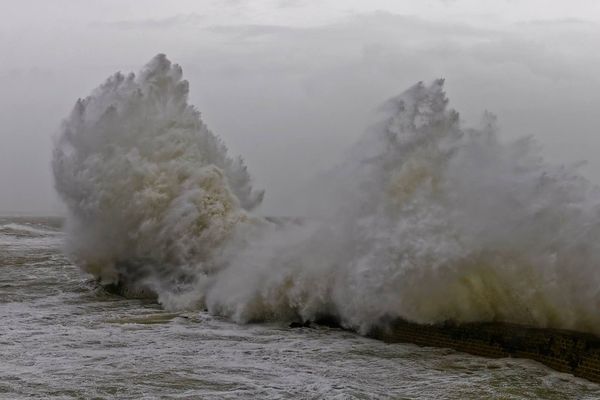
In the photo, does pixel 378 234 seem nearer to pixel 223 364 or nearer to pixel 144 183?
pixel 223 364

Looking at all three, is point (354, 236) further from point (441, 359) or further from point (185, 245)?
point (185, 245)

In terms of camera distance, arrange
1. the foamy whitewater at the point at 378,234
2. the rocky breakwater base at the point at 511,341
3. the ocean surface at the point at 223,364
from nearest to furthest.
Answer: the ocean surface at the point at 223,364 → the rocky breakwater base at the point at 511,341 → the foamy whitewater at the point at 378,234

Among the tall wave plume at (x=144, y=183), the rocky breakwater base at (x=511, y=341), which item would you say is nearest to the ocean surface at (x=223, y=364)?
the rocky breakwater base at (x=511, y=341)

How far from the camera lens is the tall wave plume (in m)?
14.4

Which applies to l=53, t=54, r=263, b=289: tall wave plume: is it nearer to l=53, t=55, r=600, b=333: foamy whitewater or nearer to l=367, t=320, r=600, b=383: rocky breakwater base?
l=53, t=55, r=600, b=333: foamy whitewater

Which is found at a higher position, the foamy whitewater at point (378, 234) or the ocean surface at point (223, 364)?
the foamy whitewater at point (378, 234)

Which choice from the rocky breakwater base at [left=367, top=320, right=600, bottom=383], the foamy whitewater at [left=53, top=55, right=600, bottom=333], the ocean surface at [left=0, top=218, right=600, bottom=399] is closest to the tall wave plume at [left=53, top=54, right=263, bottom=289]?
the foamy whitewater at [left=53, top=55, right=600, bottom=333]

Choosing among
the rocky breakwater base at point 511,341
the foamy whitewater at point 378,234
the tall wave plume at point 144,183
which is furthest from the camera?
the tall wave plume at point 144,183

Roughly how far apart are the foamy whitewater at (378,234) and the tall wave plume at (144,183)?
0.03 m

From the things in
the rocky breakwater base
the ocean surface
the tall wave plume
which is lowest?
the ocean surface

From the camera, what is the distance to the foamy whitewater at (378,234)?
901 cm

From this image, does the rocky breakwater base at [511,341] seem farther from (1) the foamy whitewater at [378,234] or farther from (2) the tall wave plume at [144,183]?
→ (2) the tall wave plume at [144,183]

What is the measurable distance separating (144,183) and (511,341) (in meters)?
8.63

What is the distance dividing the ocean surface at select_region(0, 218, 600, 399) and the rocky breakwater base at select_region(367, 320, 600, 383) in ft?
0.55
